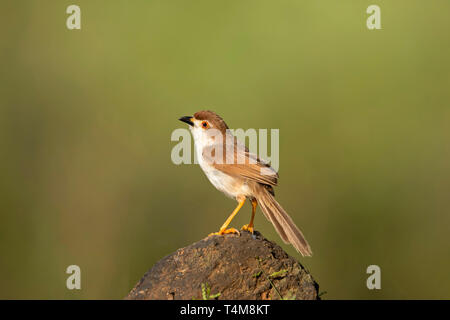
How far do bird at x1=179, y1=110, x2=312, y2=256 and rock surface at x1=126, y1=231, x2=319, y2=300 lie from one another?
15.5 inches

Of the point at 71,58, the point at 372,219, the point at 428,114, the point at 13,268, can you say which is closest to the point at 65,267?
the point at 13,268

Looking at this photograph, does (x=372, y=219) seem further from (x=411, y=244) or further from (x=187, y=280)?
(x=187, y=280)

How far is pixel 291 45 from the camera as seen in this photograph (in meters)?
10.8

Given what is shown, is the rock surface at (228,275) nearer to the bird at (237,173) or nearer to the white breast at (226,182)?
the bird at (237,173)

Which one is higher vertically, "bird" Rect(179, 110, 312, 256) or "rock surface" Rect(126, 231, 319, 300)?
"bird" Rect(179, 110, 312, 256)

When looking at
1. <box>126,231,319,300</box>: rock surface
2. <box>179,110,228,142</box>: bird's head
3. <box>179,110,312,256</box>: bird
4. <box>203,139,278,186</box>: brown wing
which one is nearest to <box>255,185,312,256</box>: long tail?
<box>179,110,312,256</box>: bird

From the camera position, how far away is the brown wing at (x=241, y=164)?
567 cm

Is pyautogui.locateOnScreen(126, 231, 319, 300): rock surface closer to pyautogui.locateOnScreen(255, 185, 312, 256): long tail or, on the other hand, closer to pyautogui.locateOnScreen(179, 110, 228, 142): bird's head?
pyautogui.locateOnScreen(255, 185, 312, 256): long tail

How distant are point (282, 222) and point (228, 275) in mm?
984

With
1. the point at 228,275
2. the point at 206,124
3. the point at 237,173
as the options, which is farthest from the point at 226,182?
the point at 228,275

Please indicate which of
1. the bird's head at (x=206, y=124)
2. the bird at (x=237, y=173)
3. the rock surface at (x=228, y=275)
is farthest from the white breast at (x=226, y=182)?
the rock surface at (x=228, y=275)

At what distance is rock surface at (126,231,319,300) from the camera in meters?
4.57

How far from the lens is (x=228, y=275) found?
464 cm

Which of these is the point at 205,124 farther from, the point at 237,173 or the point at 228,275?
the point at 228,275
